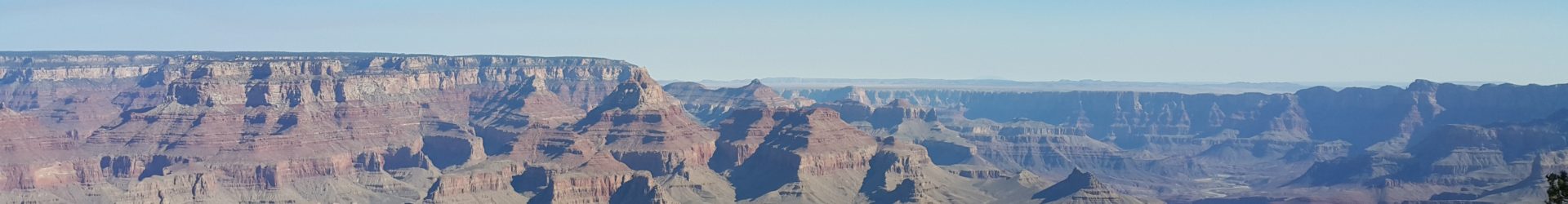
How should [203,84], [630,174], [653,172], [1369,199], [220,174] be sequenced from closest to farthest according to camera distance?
[630,174]
[220,174]
[653,172]
[1369,199]
[203,84]

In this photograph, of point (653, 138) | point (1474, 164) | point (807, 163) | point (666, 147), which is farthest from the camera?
point (1474, 164)

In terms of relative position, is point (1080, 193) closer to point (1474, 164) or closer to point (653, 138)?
point (653, 138)

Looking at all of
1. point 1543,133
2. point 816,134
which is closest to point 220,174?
point 816,134

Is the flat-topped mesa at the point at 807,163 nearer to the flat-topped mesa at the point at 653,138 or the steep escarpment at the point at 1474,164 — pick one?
the flat-topped mesa at the point at 653,138

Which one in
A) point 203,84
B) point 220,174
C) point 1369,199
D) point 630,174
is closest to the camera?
point 630,174

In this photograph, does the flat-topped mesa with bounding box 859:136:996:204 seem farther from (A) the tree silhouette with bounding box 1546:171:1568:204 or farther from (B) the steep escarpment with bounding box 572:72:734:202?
(A) the tree silhouette with bounding box 1546:171:1568:204

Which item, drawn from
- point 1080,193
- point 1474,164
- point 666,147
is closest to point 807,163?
point 666,147

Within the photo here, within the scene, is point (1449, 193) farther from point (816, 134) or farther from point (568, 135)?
point (568, 135)
